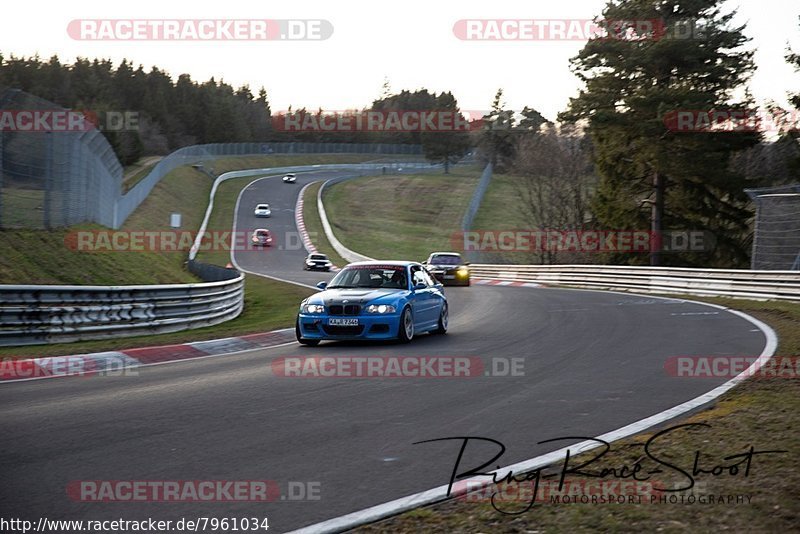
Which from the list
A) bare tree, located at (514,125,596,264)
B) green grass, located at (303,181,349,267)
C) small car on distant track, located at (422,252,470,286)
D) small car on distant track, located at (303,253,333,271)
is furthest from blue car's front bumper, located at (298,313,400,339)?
bare tree, located at (514,125,596,264)

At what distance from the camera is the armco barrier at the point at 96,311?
1368 cm

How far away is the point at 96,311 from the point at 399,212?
7036 cm

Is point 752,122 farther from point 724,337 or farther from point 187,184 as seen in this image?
point 187,184

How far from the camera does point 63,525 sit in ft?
15.6

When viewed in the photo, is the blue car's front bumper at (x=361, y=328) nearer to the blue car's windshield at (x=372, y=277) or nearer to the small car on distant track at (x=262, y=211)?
the blue car's windshield at (x=372, y=277)

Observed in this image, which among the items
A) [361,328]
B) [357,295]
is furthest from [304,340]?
[357,295]

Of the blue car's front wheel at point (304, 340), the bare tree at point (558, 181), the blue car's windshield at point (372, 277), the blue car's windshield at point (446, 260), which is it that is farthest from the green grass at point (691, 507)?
the bare tree at point (558, 181)

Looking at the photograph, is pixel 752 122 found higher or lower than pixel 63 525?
higher

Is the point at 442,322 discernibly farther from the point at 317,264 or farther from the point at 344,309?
the point at 317,264

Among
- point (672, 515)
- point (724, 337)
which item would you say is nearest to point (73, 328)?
point (724, 337)

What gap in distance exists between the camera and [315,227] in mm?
72188

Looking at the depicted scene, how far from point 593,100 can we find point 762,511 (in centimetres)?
3829

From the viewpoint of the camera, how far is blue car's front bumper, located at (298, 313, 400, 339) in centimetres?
1416

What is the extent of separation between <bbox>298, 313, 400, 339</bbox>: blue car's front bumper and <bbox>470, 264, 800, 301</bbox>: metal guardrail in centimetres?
1295
